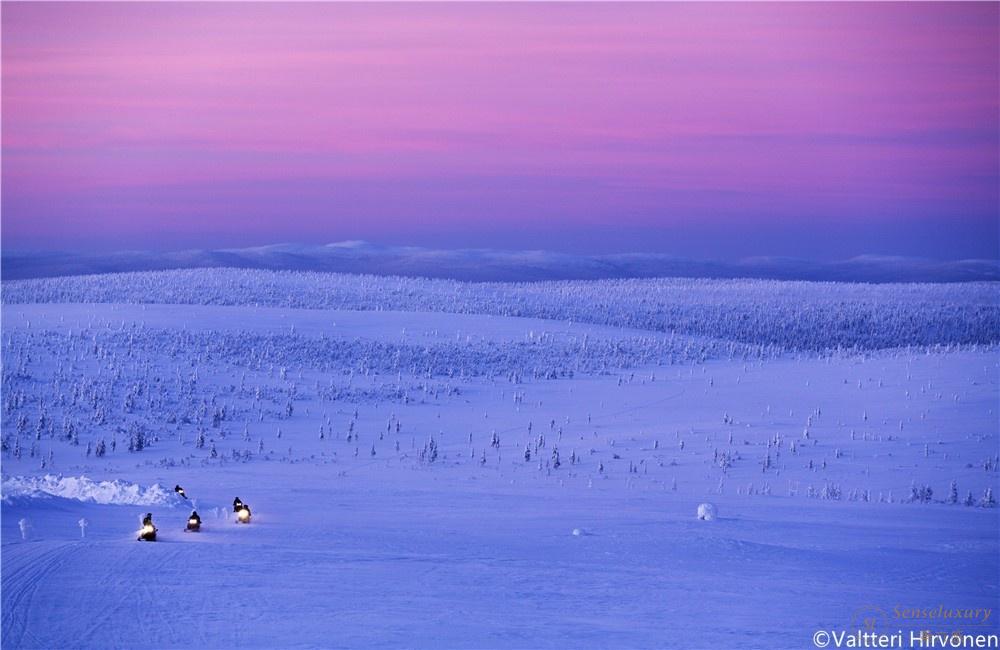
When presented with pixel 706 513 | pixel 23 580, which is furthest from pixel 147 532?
pixel 706 513

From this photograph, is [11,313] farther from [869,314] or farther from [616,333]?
[869,314]

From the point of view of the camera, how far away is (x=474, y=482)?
17828 millimetres

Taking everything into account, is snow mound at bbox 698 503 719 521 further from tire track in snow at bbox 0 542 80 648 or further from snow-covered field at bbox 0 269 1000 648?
tire track in snow at bbox 0 542 80 648

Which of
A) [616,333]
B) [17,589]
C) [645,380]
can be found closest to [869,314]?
[616,333]

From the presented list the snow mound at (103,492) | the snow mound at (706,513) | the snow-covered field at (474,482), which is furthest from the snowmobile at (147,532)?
the snow mound at (706,513)

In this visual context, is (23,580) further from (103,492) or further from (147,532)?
(103,492)

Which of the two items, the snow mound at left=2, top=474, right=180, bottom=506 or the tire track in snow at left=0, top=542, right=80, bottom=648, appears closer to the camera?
the tire track in snow at left=0, top=542, right=80, bottom=648

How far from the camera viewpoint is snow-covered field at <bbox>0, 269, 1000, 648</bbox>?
913cm

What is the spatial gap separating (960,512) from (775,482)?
355 cm

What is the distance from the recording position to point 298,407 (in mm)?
25797

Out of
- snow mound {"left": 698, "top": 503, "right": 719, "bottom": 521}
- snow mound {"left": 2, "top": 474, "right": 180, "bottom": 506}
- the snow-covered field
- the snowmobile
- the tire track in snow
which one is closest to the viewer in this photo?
the tire track in snow

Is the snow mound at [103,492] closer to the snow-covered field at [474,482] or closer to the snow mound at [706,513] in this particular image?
the snow-covered field at [474,482]

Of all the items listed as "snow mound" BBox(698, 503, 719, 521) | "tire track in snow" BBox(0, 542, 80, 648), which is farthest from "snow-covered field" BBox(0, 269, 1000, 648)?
"snow mound" BBox(698, 503, 719, 521)

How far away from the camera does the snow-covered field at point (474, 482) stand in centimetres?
913
